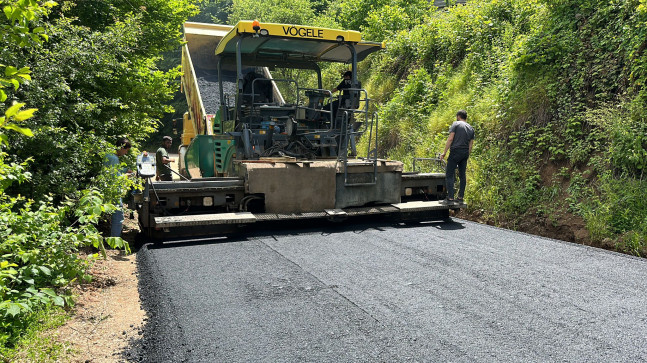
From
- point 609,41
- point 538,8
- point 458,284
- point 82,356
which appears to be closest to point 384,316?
point 458,284

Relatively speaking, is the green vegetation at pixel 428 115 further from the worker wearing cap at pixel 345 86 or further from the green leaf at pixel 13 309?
the worker wearing cap at pixel 345 86

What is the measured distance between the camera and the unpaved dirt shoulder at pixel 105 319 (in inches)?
124

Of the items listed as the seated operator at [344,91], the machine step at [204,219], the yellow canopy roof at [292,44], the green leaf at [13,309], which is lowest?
the machine step at [204,219]

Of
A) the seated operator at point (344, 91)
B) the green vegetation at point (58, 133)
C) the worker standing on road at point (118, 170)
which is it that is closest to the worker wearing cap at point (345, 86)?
the seated operator at point (344, 91)

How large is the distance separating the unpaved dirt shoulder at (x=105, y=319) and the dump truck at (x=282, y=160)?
1087 mm

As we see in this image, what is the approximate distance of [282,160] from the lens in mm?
6645

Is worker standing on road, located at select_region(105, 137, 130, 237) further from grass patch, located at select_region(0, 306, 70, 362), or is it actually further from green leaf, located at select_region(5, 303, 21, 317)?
green leaf, located at select_region(5, 303, 21, 317)

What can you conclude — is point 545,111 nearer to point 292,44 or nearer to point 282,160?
point 292,44

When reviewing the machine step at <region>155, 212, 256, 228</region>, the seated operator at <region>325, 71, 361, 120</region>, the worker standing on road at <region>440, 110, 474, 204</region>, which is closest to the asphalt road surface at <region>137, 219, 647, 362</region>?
the machine step at <region>155, 212, 256, 228</region>

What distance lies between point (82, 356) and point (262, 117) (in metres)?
4.69

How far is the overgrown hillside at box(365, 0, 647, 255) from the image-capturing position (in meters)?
6.36

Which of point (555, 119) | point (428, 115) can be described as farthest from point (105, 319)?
point (428, 115)

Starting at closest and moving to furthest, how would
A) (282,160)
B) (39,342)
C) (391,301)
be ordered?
(39,342) → (391,301) → (282,160)

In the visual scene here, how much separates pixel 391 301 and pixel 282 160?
10.6 feet
